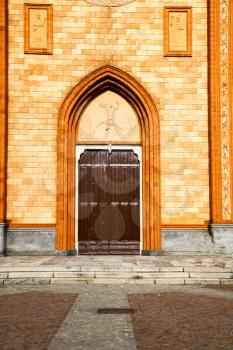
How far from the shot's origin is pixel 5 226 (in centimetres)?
1347

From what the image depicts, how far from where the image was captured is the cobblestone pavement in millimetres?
5551

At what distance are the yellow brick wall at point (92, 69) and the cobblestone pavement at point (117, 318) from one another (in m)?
4.47

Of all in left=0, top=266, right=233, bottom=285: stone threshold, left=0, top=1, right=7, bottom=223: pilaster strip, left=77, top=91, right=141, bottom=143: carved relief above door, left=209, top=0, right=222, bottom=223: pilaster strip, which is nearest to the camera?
left=0, top=266, right=233, bottom=285: stone threshold

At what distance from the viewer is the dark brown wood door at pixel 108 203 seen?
14203mm

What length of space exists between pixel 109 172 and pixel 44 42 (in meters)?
4.06

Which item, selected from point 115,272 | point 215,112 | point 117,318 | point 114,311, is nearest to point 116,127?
point 215,112

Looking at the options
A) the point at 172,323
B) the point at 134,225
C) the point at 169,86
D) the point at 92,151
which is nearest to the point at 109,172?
the point at 92,151

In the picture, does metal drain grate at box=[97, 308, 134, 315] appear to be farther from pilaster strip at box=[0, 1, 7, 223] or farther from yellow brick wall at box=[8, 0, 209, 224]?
pilaster strip at box=[0, 1, 7, 223]

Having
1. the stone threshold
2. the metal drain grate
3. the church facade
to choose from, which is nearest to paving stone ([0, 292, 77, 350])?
the metal drain grate

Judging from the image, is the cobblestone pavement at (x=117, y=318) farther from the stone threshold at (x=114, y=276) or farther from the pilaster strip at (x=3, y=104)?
the pilaster strip at (x=3, y=104)

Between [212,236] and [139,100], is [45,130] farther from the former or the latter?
[212,236]

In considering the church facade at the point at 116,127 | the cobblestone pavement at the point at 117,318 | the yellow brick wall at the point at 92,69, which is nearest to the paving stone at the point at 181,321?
the cobblestone pavement at the point at 117,318

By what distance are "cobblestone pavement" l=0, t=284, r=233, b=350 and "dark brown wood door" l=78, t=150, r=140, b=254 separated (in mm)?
4514

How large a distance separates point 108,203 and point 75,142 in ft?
6.43
